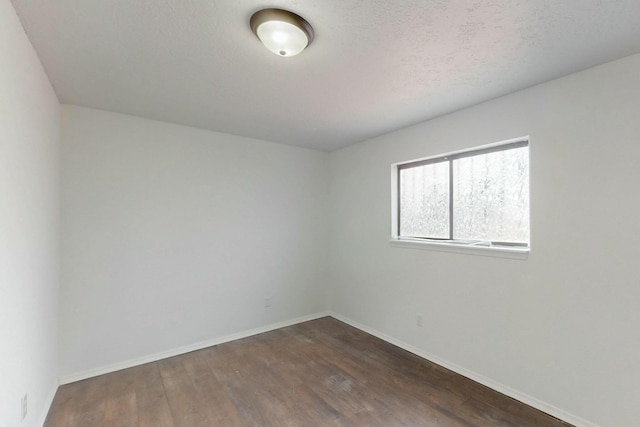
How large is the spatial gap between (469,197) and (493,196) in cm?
23

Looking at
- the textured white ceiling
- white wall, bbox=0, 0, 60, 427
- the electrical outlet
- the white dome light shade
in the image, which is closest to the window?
the textured white ceiling

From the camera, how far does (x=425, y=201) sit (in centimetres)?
318

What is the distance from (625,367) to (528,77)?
203 cm

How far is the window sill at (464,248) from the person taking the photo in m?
2.29

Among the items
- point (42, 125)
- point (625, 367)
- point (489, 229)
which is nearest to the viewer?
point (625, 367)

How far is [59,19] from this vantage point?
4.81ft

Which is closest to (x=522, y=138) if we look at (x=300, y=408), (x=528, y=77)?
(x=528, y=77)

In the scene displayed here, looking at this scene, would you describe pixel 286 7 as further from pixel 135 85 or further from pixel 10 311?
pixel 10 311

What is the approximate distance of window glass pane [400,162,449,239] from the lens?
3.00 m

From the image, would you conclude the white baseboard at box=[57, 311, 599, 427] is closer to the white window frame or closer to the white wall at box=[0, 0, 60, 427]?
the white wall at box=[0, 0, 60, 427]

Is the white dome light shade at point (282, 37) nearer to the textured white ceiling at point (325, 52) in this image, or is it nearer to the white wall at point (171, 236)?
the textured white ceiling at point (325, 52)

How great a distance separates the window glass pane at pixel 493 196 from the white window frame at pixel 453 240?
0.06m

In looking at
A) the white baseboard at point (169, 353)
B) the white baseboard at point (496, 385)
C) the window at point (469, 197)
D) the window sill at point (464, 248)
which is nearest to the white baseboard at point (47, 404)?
the white baseboard at point (169, 353)

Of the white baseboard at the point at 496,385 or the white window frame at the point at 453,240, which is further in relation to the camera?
the white window frame at the point at 453,240
